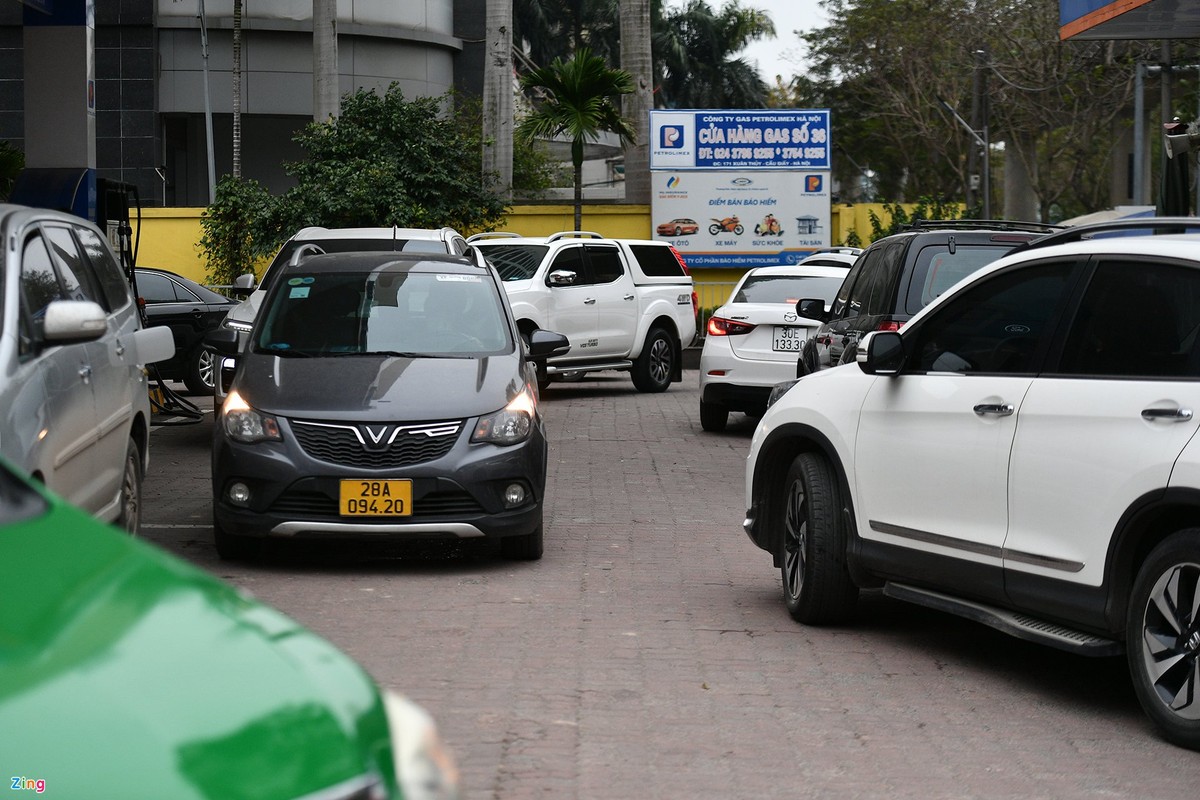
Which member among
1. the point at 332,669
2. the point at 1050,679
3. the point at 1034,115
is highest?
the point at 1034,115

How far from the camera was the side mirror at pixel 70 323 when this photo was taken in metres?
5.50

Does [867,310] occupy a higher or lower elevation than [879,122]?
lower

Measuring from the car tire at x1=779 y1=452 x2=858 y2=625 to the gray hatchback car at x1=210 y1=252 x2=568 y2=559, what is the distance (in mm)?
1738

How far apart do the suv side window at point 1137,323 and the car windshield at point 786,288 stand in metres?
10.1

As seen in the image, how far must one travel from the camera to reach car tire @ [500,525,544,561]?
8633 millimetres

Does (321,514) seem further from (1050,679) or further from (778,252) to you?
(778,252)

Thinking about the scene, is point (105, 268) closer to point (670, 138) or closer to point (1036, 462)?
point (1036, 462)

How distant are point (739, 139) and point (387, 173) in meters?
6.71

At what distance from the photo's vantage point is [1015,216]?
51.8 metres

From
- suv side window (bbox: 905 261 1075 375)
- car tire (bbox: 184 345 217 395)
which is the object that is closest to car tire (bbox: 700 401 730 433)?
car tire (bbox: 184 345 217 395)

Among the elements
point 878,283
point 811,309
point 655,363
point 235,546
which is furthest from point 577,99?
point 235,546

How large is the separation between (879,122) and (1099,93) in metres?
12.4

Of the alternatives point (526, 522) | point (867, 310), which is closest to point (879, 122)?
point (867, 310)

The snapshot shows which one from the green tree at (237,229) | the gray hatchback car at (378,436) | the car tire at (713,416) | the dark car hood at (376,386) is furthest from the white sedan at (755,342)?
the green tree at (237,229)
